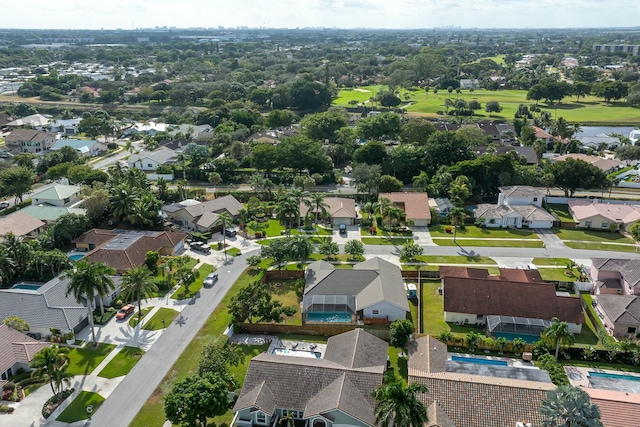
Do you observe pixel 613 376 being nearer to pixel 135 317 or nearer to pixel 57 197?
pixel 135 317

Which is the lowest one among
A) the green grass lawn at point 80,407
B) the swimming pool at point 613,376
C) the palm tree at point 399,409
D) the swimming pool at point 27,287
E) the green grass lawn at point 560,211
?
the green grass lawn at point 560,211

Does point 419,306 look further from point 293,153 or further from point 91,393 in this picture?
point 293,153

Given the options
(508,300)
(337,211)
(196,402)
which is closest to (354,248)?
(337,211)

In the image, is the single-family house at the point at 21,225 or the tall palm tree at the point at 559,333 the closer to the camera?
the tall palm tree at the point at 559,333

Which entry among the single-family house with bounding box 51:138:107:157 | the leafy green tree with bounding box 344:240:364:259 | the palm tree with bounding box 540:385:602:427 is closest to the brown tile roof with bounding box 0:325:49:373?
the leafy green tree with bounding box 344:240:364:259

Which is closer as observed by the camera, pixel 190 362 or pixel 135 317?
pixel 190 362

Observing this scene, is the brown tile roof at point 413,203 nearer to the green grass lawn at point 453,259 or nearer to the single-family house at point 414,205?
the single-family house at point 414,205

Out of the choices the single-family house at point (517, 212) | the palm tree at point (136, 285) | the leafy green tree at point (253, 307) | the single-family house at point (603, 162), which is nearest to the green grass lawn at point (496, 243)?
the single-family house at point (517, 212)
